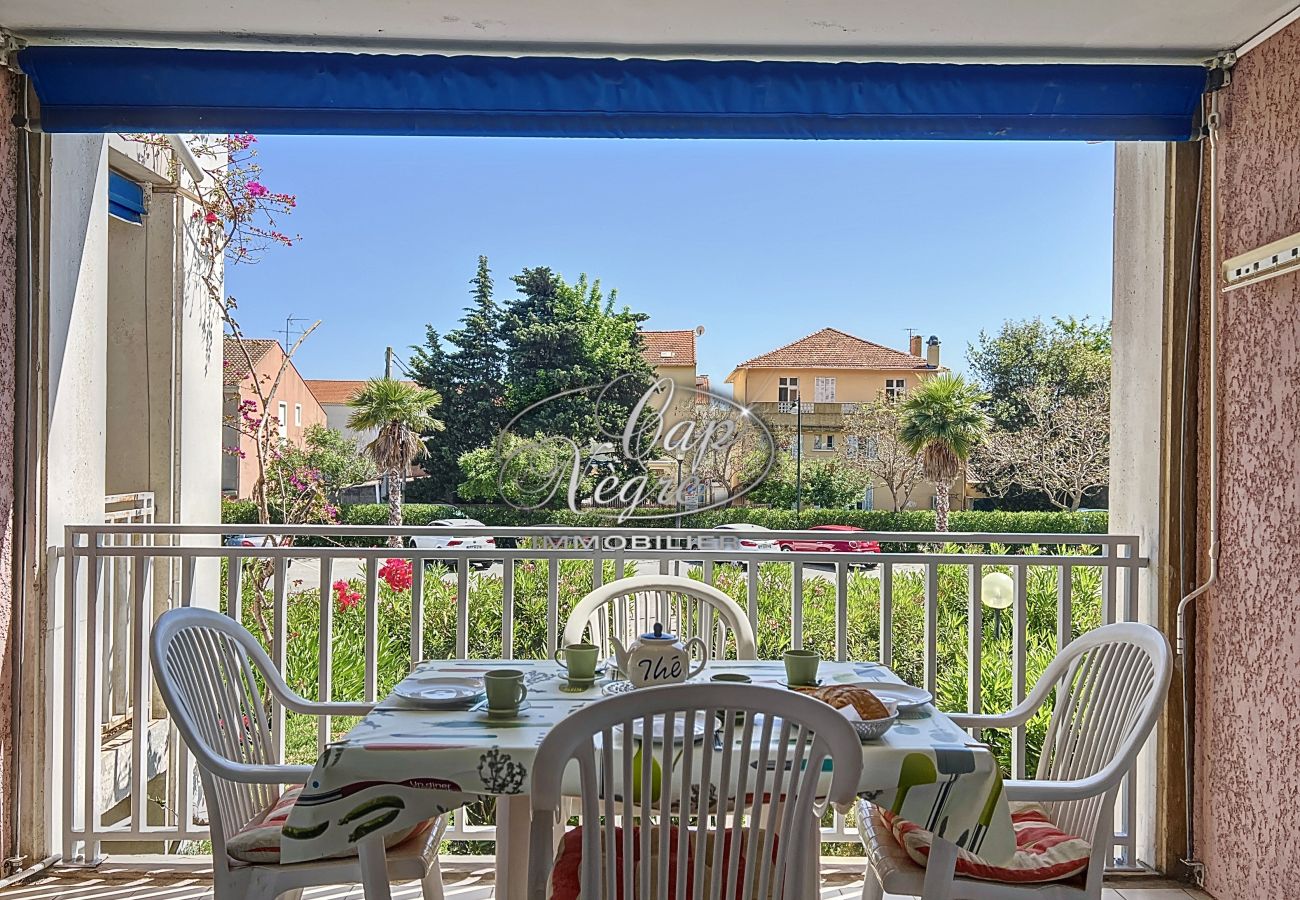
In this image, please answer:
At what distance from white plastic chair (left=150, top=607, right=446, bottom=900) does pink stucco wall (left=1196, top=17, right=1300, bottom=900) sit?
5.87 ft

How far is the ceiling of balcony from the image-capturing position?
2080 mm

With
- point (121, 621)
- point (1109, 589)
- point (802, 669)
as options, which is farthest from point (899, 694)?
point (121, 621)

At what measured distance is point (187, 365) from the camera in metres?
3.99

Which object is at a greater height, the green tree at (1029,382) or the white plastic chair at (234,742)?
the green tree at (1029,382)

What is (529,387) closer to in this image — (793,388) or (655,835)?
(793,388)

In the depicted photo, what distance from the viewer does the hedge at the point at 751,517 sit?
219 inches

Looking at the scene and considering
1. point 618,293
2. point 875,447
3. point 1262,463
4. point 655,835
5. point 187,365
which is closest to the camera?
point 655,835

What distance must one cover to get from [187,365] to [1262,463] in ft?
12.9

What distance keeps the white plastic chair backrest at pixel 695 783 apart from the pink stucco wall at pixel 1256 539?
1376mm

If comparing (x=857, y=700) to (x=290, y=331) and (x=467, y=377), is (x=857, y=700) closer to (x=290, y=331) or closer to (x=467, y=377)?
(x=290, y=331)

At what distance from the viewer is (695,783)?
1231 mm

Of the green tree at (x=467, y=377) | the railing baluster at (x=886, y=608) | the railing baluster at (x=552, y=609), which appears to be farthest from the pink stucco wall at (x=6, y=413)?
the green tree at (x=467, y=377)

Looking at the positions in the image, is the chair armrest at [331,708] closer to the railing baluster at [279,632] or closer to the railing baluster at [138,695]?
the railing baluster at [279,632]

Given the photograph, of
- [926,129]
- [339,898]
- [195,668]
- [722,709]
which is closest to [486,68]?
[926,129]
